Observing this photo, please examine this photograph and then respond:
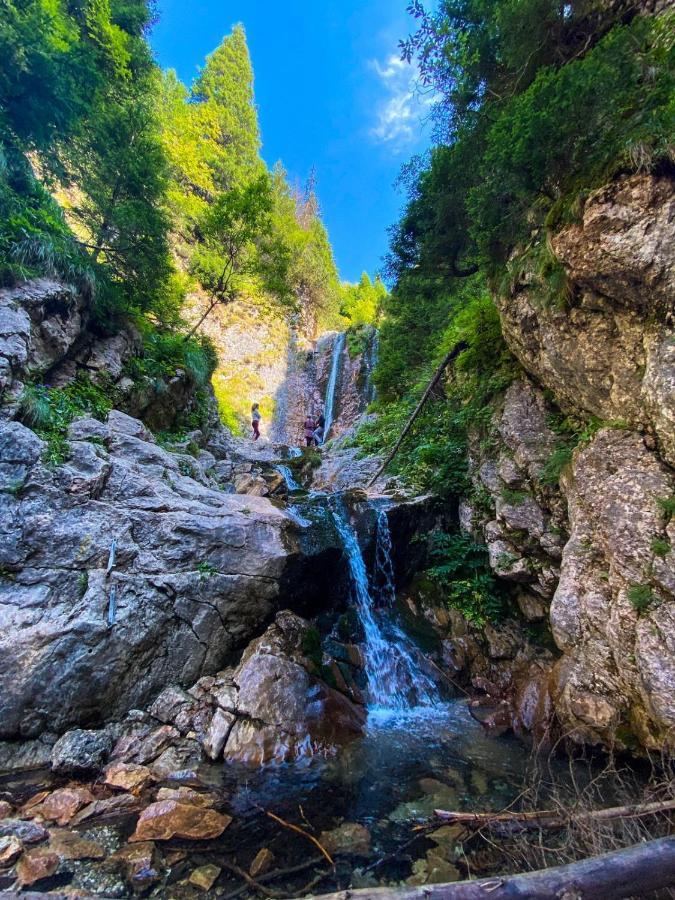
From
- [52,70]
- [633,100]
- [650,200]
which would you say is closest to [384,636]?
[650,200]

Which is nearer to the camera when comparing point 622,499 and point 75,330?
point 622,499

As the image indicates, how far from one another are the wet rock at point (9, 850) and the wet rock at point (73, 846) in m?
0.23

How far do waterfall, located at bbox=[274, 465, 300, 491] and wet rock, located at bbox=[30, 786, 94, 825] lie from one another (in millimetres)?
8568

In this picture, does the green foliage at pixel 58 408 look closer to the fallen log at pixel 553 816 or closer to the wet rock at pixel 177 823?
the wet rock at pixel 177 823

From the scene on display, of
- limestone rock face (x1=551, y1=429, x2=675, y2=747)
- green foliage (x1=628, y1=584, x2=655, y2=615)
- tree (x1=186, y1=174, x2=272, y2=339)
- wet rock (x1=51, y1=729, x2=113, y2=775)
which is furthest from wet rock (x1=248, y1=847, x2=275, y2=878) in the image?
tree (x1=186, y1=174, x2=272, y2=339)

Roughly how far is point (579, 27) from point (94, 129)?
38.0 ft

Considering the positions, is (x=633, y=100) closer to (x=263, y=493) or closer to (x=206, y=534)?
(x=206, y=534)

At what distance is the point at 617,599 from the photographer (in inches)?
189

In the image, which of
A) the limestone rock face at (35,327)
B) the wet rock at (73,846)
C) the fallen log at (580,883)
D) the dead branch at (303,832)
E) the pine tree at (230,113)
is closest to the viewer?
the fallen log at (580,883)

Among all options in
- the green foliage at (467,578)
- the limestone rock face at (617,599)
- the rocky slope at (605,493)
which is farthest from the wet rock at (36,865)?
the green foliage at (467,578)

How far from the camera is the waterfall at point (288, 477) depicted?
12281 millimetres

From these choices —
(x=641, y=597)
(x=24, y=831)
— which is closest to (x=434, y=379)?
(x=641, y=597)

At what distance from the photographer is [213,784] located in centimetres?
418

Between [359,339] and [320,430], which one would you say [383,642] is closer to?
[320,430]
